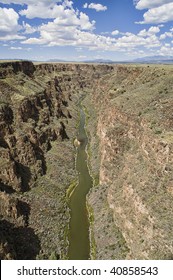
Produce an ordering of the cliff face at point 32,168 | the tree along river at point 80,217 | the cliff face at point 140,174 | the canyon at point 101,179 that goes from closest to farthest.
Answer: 1. the cliff face at point 140,174
2. the canyon at point 101,179
3. the tree along river at point 80,217
4. the cliff face at point 32,168

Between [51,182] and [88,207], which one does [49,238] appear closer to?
[88,207]

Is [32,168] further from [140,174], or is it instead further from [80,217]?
[140,174]

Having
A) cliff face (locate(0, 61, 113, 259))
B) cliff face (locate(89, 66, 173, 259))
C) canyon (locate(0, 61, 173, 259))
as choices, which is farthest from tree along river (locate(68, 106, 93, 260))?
cliff face (locate(89, 66, 173, 259))

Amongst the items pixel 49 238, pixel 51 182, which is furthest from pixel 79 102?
pixel 49 238

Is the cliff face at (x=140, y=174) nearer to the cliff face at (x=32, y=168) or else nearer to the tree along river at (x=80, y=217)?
the tree along river at (x=80, y=217)

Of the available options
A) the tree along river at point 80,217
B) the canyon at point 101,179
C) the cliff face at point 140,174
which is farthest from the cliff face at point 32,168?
the cliff face at point 140,174

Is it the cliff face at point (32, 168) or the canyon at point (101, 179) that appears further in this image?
the cliff face at point (32, 168)

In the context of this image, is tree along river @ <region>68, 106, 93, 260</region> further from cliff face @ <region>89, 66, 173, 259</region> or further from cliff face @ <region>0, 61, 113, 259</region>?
cliff face @ <region>89, 66, 173, 259</region>
